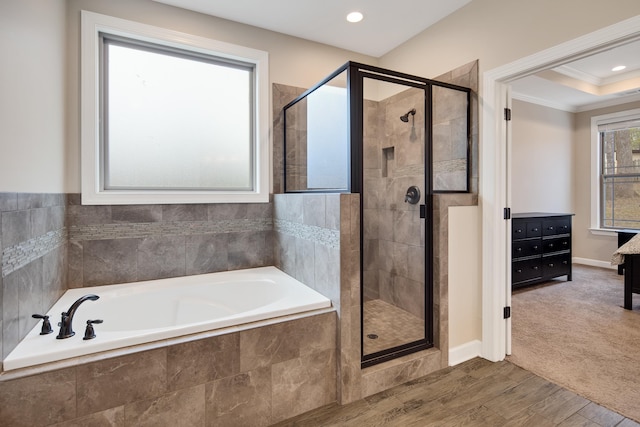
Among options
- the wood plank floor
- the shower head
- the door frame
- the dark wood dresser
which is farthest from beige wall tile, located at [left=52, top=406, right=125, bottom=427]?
the dark wood dresser

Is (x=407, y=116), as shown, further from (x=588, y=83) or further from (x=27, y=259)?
(x=588, y=83)

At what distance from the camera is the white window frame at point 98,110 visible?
7.39ft

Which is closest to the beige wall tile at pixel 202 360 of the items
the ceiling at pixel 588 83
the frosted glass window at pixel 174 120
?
the frosted glass window at pixel 174 120

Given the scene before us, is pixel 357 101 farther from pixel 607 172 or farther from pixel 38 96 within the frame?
pixel 607 172

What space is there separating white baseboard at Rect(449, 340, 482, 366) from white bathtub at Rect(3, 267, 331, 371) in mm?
1085

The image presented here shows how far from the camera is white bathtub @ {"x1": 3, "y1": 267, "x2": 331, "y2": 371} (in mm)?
1413

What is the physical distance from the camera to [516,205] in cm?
482

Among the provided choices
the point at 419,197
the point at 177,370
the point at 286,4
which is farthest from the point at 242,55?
the point at 177,370

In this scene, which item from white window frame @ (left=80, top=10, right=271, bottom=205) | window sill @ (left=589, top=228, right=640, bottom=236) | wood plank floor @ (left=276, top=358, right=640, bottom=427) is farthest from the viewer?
window sill @ (left=589, top=228, right=640, bottom=236)

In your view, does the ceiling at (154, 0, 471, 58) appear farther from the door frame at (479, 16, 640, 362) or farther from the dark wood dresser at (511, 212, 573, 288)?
the dark wood dresser at (511, 212, 573, 288)

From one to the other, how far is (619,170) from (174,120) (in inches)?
253

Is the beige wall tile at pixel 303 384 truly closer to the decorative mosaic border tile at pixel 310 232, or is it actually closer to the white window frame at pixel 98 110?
the decorative mosaic border tile at pixel 310 232

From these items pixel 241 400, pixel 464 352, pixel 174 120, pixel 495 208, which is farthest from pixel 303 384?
pixel 174 120

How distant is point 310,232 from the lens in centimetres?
228
